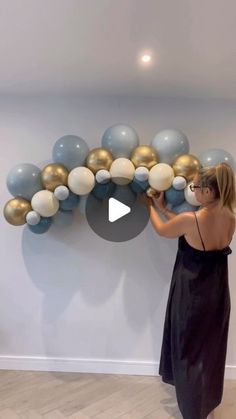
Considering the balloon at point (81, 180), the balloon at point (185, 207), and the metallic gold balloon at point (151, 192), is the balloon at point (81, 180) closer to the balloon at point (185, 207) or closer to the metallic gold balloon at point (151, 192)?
the metallic gold balloon at point (151, 192)

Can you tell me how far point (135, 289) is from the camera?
2.41m

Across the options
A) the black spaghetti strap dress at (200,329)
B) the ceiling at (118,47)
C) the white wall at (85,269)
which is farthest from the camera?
the white wall at (85,269)

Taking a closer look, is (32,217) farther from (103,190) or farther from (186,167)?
(186,167)

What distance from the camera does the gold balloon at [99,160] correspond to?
6.68 ft

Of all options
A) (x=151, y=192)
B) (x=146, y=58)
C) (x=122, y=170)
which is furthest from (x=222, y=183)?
(x=146, y=58)

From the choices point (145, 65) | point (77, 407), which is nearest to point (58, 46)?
point (145, 65)

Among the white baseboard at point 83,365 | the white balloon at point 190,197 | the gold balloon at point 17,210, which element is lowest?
the white baseboard at point 83,365

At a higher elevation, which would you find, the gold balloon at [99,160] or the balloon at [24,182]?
the gold balloon at [99,160]

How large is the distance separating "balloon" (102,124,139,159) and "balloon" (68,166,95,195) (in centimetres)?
21

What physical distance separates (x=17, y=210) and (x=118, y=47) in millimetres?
1134

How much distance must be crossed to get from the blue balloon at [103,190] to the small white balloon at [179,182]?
398 mm

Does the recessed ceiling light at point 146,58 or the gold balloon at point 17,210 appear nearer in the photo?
the recessed ceiling light at point 146,58

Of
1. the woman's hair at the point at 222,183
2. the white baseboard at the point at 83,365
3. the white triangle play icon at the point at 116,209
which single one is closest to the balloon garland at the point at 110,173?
the white triangle play icon at the point at 116,209

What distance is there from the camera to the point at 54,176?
2.05m
